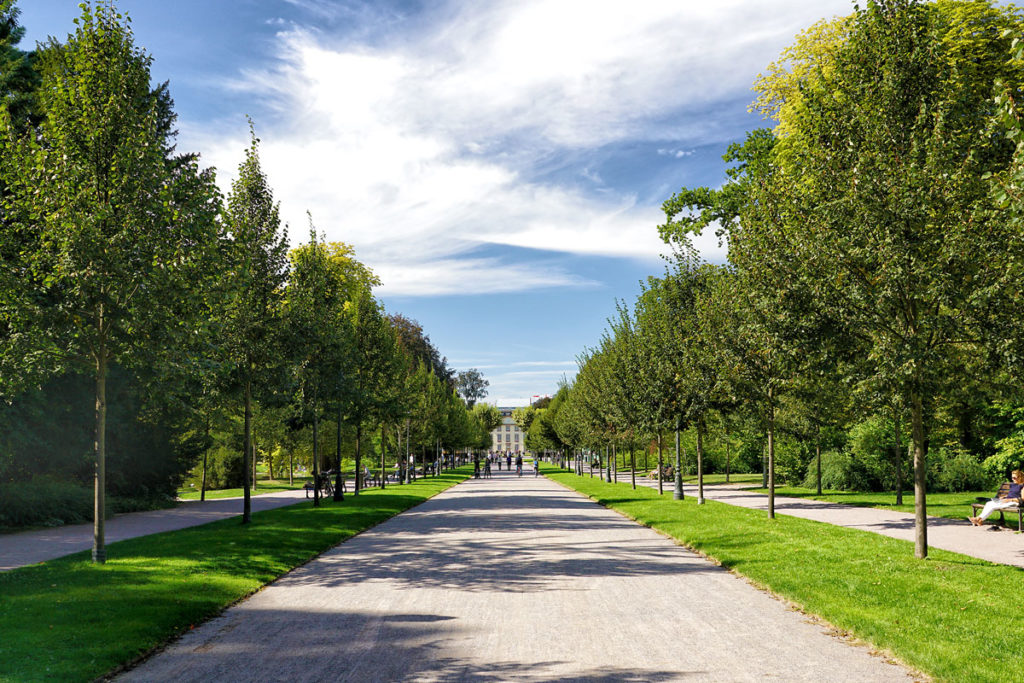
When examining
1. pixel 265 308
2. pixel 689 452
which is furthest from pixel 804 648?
pixel 689 452

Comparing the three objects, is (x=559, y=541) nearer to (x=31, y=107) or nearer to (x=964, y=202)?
(x=964, y=202)

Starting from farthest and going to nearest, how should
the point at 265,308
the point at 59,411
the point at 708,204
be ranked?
the point at 708,204
the point at 59,411
the point at 265,308

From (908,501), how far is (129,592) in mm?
25532

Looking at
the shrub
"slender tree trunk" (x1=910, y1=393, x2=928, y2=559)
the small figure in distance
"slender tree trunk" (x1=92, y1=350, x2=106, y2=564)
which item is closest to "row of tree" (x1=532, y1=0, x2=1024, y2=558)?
"slender tree trunk" (x1=910, y1=393, x2=928, y2=559)

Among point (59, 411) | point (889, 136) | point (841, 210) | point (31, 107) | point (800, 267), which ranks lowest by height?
point (59, 411)

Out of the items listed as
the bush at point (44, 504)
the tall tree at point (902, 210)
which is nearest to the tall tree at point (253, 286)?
the bush at point (44, 504)

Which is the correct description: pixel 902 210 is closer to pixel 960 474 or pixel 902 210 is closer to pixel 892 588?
pixel 892 588

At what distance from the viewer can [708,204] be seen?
29703mm

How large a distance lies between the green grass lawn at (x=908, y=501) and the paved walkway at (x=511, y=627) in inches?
452

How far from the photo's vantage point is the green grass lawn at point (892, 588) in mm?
6973

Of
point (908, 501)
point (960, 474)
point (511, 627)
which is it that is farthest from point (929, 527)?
point (960, 474)

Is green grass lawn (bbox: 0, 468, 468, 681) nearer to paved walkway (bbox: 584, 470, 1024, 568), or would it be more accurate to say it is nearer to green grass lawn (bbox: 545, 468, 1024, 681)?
green grass lawn (bbox: 545, 468, 1024, 681)

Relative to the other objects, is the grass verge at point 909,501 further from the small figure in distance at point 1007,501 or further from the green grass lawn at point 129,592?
the green grass lawn at point 129,592

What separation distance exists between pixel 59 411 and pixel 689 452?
35598mm
